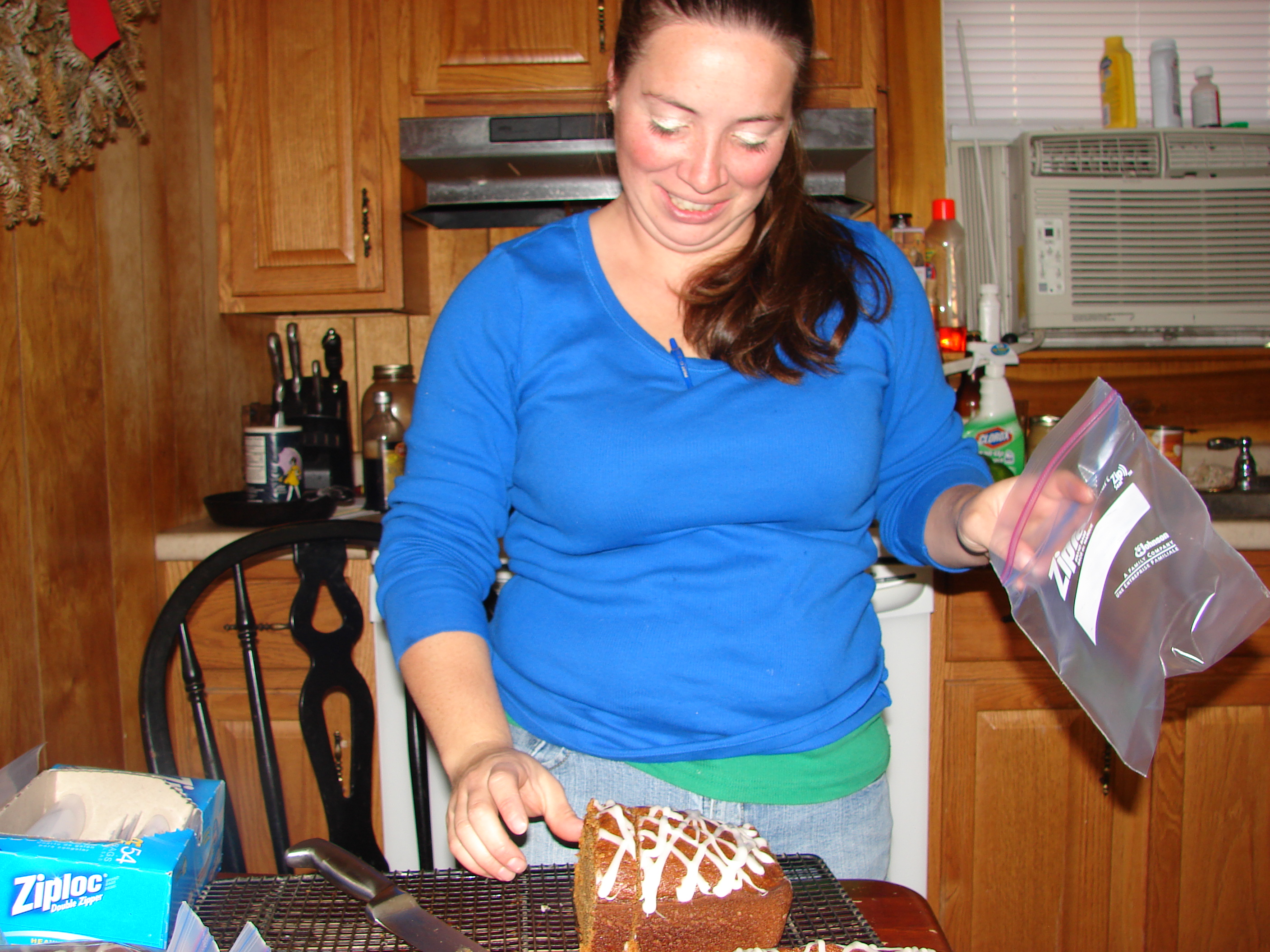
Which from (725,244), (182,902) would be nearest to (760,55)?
(725,244)

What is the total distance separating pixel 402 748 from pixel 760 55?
50.8 inches

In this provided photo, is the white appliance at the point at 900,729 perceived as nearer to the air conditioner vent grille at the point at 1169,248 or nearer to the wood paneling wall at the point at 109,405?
the wood paneling wall at the point at 109,405

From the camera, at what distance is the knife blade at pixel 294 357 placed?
6.68 feet

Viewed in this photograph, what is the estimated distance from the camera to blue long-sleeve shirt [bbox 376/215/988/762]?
0.79 metres

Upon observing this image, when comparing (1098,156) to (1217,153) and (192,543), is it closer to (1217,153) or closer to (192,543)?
(1217,153)

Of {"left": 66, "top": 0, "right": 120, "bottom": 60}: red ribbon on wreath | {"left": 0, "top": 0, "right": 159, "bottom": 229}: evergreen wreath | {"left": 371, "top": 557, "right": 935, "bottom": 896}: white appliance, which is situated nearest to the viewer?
{"left": 0, "top": 0, "right": 159, "bottom": 229}: evergreen wreath

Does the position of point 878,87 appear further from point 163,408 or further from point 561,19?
point 163,408

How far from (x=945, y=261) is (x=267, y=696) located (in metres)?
1.61

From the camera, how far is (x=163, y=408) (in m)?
1.70

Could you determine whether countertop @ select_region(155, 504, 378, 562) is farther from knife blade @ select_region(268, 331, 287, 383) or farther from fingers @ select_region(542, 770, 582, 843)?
fingers @ select_region(542, 770, 582, 843)

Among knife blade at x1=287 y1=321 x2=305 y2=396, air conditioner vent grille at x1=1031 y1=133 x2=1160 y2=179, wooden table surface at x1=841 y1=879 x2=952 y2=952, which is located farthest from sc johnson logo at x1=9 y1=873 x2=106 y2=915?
air conditioner vent grille at x1=1031 y1=133 x2=1160 y2=179

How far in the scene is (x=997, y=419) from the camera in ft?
5.53

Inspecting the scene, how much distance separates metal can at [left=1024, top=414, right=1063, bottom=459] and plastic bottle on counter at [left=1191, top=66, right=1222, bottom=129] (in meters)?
0.78

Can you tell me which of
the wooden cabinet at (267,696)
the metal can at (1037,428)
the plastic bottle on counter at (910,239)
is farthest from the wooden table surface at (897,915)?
the plastic bottle on counter at (910,239)
